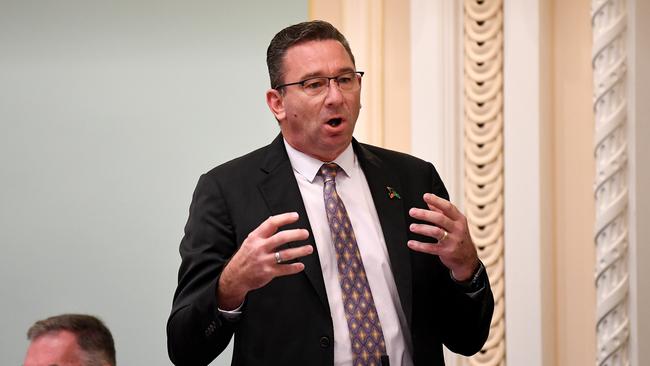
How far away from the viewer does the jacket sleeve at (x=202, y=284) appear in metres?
2.55

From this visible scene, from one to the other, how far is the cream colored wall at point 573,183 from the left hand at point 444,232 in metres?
1.32

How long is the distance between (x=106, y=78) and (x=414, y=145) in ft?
4.41

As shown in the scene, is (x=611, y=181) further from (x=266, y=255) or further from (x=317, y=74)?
(x=266, y=255)

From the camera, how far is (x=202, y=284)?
2639 mm

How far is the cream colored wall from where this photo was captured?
12.4 ft

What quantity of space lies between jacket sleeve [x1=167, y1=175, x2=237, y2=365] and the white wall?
1619mm

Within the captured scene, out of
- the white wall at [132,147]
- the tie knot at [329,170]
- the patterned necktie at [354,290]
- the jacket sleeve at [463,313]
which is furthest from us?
the white wall at [132,147]

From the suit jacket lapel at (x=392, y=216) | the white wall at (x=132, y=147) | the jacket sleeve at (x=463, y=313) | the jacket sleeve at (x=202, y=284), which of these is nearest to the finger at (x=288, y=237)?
the jacket sleeve at (x=202, y=284)

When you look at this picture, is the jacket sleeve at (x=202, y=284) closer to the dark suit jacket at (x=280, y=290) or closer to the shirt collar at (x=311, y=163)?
the dark suit jacket at (x=280, y=290)

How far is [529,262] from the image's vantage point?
3793mm

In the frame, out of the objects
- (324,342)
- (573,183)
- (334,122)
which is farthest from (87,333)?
(573,183)

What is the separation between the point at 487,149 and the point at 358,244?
1316 millimetres

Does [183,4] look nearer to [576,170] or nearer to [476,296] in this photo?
[576,170]

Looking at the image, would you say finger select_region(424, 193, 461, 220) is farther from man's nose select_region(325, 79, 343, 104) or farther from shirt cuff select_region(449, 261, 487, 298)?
man's nose select_region(325, 79, 343, 104)
